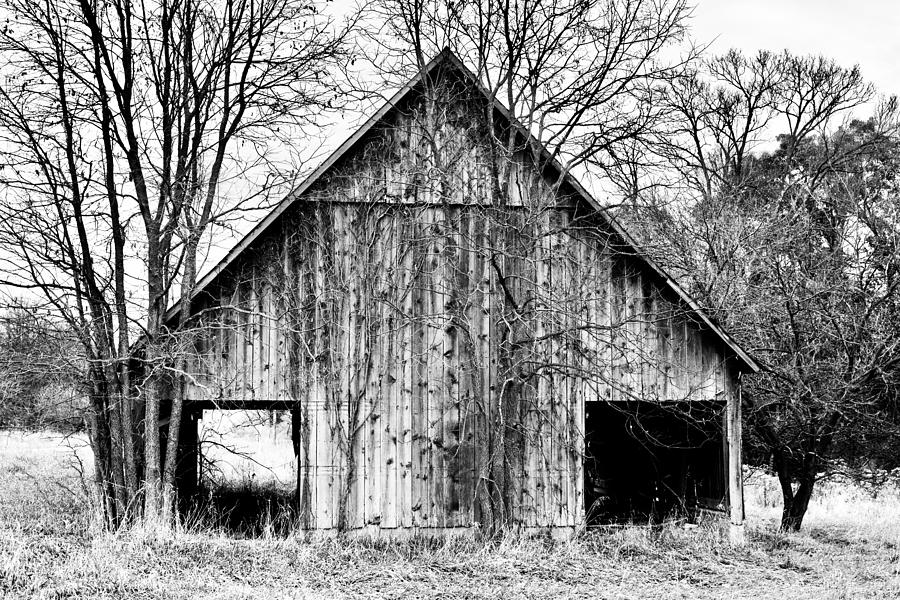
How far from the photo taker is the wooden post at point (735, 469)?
12.4 metres

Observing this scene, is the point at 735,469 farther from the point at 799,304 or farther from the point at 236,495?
the point at 236,495

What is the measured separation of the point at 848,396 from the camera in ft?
49.8

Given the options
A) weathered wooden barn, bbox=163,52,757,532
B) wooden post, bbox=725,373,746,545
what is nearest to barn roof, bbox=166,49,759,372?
weathered wooden barn, bbox=163,52,757,532

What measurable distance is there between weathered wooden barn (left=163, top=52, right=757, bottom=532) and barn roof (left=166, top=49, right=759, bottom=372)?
3cm

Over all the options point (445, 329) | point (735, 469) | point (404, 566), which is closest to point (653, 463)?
point (735, 469)

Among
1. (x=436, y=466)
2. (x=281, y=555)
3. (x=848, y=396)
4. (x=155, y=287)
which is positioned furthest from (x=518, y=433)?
(x=848, y=396)

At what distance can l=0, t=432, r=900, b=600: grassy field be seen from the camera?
29.9ft

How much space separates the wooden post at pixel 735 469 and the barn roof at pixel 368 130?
68 centimetres

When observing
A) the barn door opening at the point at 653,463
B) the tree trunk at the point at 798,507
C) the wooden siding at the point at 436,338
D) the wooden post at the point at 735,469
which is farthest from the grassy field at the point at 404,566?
the tree trunk at the point at 798,507

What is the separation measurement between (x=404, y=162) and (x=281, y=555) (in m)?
5.36

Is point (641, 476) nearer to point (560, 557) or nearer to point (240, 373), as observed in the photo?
point (560, 557)

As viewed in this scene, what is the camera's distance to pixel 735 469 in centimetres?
1253

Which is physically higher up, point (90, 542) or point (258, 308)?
point (258, 308)

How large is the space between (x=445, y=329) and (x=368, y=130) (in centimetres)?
289
